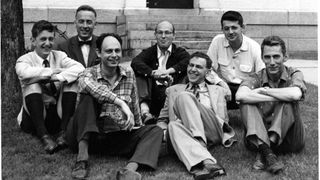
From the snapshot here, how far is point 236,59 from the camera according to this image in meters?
5.92

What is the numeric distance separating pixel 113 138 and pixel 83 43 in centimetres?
168

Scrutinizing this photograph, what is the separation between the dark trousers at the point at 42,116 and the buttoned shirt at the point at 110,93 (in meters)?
0.59

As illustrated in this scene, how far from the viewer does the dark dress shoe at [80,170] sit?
4.32 meters

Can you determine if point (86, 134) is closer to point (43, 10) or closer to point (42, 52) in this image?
point (42, 52)

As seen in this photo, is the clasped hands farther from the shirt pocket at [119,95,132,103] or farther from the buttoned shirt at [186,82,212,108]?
the shirt pocket at [119,95,132,103]

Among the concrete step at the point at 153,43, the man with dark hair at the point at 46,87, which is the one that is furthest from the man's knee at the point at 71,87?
the concrete step at the point at 153,43

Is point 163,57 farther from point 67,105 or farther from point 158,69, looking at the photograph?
point 67,105

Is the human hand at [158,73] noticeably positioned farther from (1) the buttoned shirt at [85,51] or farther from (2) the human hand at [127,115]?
(2) the human hand at [127,115]

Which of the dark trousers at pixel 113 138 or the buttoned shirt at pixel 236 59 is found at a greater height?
the buttoned shirt at pixel 236 59

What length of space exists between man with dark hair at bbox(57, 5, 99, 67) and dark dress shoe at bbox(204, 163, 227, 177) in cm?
231

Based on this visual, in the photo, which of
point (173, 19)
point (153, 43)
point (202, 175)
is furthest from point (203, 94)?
point (173, 19)

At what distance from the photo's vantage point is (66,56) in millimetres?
5641

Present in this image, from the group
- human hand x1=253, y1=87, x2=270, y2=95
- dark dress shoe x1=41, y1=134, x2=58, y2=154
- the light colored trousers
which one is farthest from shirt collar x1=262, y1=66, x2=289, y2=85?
dark dress shoe x1=41, y1=134, x2=58, y2=154

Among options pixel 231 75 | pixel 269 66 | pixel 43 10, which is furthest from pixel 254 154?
pixel 43 10
